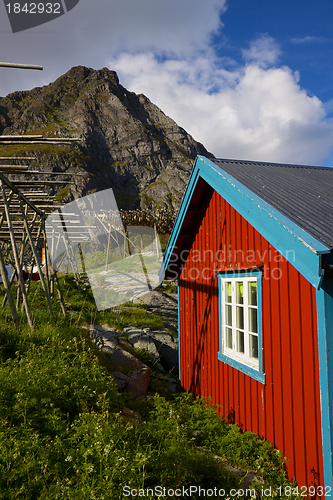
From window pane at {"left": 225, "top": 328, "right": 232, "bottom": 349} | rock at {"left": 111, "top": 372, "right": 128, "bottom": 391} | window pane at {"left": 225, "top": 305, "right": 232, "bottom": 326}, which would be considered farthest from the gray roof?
rock at {"left": 111, "top": 372, "right": 128, "bottom": 391}

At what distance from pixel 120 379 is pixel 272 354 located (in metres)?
3.44

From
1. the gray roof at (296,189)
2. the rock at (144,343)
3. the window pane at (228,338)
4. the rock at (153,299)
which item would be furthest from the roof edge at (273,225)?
the rock at (153,299)

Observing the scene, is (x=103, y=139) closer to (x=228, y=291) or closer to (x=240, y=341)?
(x=228, y=291)

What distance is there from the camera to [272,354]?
3955 mm

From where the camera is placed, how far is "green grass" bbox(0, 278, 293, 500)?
2613mm

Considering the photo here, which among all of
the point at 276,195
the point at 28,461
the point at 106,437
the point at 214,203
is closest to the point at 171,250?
the point at 214,203

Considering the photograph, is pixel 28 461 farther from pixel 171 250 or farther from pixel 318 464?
pixel 171 250

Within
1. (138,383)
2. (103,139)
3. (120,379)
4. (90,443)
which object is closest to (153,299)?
(138,383)

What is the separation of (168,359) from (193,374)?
319 cm

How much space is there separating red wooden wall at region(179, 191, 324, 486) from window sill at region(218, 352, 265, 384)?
0.10 m

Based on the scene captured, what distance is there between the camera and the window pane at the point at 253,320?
4.48m

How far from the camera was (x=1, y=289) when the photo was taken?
14016mm

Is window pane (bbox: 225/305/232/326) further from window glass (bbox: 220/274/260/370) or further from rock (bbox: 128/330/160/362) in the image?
rock (bbox: 128/330/160/362)

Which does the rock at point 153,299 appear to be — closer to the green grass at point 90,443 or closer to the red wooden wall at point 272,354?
the red wooden wall at point 272,354
